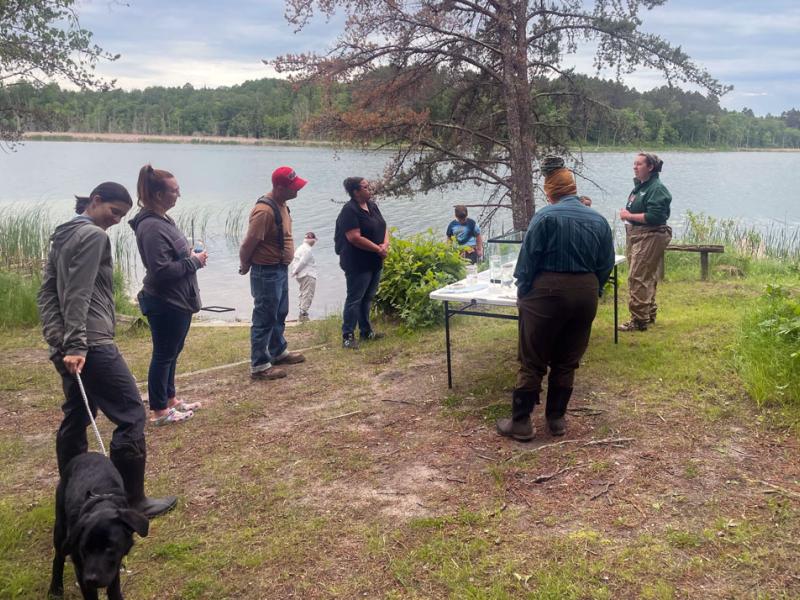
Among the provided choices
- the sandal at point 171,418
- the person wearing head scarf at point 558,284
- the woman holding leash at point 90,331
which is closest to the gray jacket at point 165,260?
the woman holding leash at point 90,331

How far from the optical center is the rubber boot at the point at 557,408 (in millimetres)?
3832

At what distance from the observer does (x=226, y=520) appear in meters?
3.22

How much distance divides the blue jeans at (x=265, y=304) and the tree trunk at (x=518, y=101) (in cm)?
497

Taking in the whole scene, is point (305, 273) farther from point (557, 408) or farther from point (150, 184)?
point (557, 408)

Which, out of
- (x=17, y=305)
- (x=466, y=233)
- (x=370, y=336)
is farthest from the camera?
(x=466, y=233)

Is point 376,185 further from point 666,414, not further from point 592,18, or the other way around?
point 666,414

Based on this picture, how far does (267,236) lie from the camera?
5145mm

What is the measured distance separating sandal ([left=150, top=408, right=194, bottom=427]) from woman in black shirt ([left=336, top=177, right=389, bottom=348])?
213cm

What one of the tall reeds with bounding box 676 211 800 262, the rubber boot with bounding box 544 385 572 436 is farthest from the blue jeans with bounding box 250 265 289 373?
the tall reeds with bounding box 676 211 800 262

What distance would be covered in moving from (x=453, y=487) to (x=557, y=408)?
0.89 metres

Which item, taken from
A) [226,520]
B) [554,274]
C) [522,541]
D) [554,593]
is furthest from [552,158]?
[226,520]

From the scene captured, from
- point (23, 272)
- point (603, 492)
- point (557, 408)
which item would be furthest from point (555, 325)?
point (23, 272)

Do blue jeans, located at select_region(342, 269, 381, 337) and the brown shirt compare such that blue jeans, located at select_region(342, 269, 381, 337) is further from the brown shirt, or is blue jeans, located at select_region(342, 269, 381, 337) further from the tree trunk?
the tree trunk

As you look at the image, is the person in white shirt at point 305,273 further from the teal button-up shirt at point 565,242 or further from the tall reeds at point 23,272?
the teal button-up shirt at point 565,242
